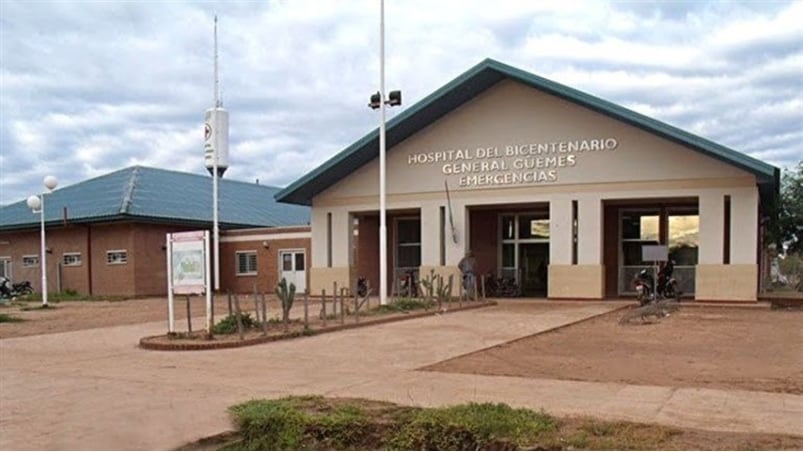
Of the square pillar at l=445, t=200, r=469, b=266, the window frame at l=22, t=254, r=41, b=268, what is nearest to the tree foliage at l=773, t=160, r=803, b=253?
the square pillar at l=445, t=200, r=469, b=266

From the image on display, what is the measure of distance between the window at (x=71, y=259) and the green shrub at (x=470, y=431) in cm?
3454

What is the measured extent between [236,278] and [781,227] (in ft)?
83.2

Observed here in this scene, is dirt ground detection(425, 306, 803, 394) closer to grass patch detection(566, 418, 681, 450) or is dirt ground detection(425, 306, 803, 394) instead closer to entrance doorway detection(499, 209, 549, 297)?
grass patch detection(566, 418, 681, 450)

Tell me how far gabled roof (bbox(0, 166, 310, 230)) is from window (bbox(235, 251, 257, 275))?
284 centimetres

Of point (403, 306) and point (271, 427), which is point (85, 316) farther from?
point (271, 427)

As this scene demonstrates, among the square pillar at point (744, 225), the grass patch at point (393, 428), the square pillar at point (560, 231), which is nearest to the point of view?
the grass patch at point (393, 428)

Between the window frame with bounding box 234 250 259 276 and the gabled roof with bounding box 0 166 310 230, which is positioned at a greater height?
the gabled roof with bounding box 0 166 310 230

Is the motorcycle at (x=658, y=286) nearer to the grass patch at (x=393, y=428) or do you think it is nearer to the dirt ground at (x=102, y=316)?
the dirt ground at (x=102, y=316)

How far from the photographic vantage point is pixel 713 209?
80.8 feet

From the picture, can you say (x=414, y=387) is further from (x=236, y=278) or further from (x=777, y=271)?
(x=777, y=271)

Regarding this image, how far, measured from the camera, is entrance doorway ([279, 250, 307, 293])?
36281 millimetres

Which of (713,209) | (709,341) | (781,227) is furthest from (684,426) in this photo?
(781,227)

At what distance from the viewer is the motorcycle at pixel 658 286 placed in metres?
24.0

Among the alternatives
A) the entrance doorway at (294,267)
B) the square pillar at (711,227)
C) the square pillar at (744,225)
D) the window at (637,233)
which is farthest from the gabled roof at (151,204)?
the square pillar at (744,225)
